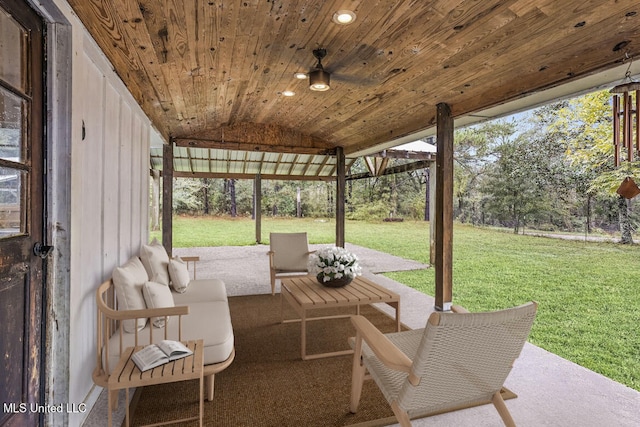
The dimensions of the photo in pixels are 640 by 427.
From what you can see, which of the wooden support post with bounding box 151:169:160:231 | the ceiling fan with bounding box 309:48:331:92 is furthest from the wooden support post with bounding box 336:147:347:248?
the wooden support post with bounding box 151:169:160:231

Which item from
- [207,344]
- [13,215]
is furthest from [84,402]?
[13,215]

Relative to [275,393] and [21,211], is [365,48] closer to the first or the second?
[21,211]

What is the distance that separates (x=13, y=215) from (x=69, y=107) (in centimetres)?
61

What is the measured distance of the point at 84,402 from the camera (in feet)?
6.43

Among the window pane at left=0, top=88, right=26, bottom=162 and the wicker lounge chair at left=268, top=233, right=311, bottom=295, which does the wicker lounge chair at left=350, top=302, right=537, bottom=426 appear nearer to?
the window pane at left=0, top=88, right=26, bottom=162

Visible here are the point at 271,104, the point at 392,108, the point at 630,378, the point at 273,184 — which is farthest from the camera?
the point at 273,184

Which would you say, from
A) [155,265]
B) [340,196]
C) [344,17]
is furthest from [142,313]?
[340,196]

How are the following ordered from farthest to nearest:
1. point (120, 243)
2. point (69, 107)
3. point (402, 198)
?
1. point (402, 198)
2. point (120, 243)
3. point (69, 107)

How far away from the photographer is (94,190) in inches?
88.0

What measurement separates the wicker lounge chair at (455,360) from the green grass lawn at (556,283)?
1927mm

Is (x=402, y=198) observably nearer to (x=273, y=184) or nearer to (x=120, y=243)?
(x=273, y=184)

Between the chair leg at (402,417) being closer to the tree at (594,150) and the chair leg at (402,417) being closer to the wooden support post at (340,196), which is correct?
the wooden support post at (340,196)

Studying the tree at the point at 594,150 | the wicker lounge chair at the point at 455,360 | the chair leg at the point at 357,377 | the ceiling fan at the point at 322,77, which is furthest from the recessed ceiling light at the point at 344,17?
the tree at the point at 594,150

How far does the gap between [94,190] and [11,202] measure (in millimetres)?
900
